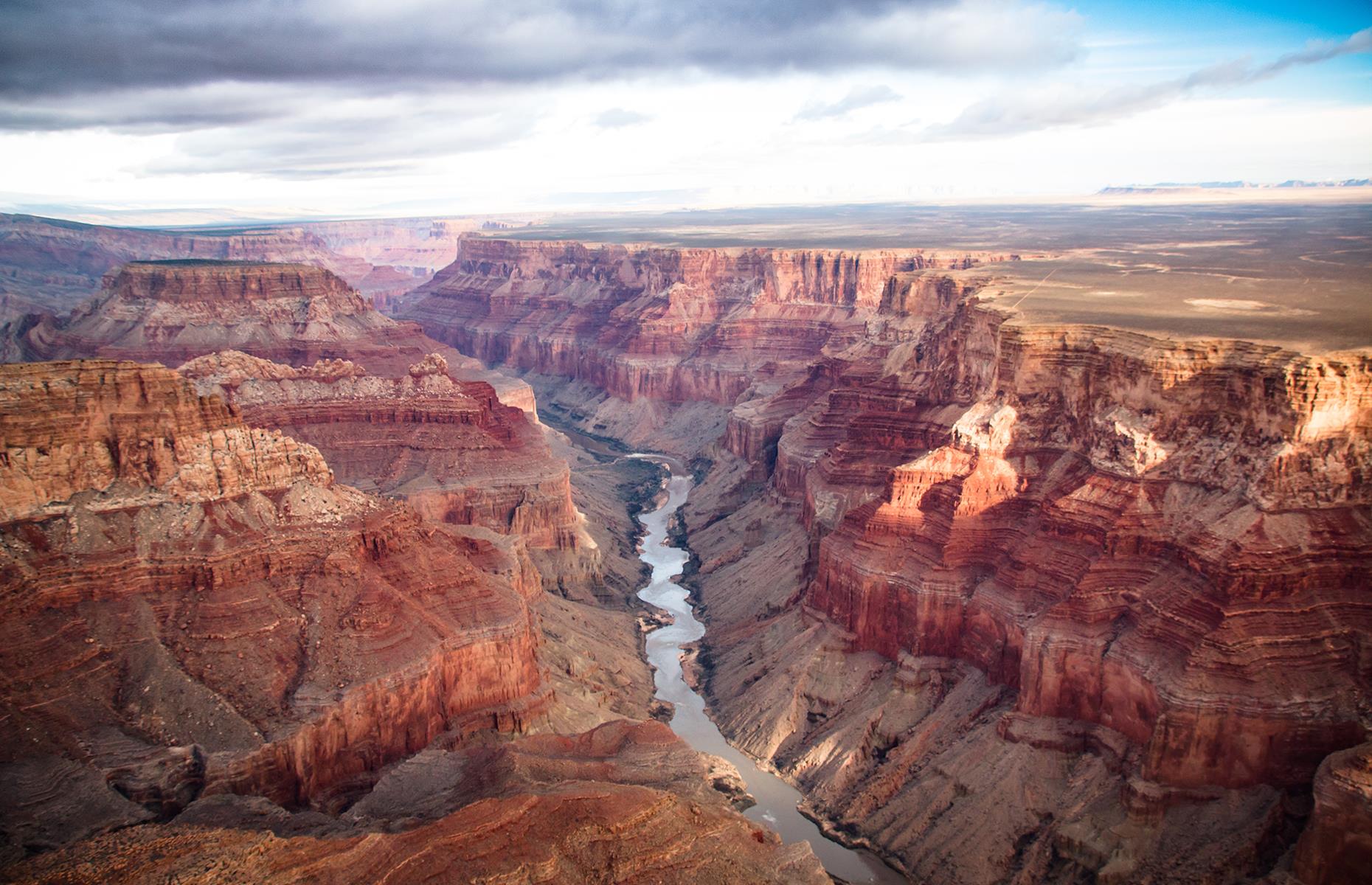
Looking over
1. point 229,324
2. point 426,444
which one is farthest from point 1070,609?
point 229,324

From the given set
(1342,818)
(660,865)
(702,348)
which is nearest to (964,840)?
(1342,818)

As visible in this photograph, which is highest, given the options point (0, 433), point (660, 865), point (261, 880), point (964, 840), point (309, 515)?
point (0, 433)

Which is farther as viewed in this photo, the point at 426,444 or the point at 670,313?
the point at 670,313

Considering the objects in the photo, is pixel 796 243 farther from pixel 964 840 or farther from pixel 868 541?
pixel 964 840

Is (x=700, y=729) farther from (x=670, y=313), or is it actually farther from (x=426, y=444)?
(x=670, y=313)

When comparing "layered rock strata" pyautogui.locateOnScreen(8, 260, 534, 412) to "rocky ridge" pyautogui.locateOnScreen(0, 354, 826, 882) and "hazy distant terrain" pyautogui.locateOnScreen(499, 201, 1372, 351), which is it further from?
"hazy distant terrain" pyautogui.locateOnScreen(499, 201, 1372, 351)

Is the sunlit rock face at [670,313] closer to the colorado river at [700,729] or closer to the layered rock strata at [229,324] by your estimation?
the layered rock strata at [229,324]

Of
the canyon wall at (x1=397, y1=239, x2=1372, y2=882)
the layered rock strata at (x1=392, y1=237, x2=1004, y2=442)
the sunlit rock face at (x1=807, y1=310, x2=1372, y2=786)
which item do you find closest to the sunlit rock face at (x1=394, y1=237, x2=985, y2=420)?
the layered rock strata at (x1=392, y1=237, x2=1004, y2=442)
